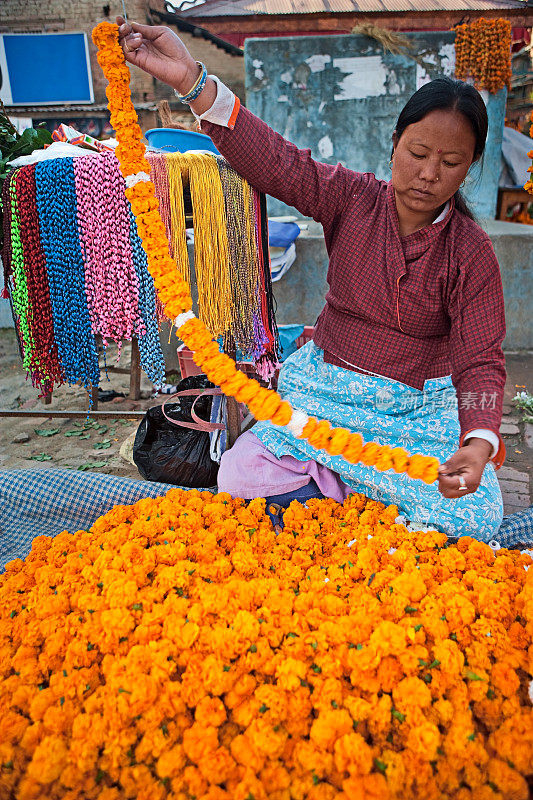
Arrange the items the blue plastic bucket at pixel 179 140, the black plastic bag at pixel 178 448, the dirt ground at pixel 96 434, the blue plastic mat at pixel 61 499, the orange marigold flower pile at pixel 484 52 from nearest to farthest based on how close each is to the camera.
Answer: the blue plastic mat at pixel 61 499 < the black plastic bag at pixel 178 448 < the blue plastic bucket at pixel 179 140 < the dirt ground at pixel 96 434 < the orange marigold flower pile at pixel 484 52

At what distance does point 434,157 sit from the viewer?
193cm

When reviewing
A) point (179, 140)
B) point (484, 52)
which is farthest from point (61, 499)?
point (484, 52)

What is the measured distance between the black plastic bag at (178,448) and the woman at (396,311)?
34cm

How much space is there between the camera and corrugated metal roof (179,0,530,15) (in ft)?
24.1

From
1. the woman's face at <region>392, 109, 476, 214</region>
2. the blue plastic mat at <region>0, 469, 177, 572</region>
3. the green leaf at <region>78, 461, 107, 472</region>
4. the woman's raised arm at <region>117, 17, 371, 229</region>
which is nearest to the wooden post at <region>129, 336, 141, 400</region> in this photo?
the green leaf at <region>78, 461, 107, 472</region>

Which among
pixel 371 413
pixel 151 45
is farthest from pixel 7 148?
pixel 371 413

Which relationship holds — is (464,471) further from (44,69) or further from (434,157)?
(44,69)

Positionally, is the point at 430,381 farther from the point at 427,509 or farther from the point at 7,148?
the point at 7,148

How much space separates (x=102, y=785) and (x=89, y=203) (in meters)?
2.25

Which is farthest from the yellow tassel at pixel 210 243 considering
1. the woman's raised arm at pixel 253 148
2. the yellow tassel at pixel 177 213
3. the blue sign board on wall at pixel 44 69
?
the blue sign board on wall at pixel 44 69

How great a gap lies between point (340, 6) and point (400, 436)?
7.53m

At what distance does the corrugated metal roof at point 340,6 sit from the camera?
289 inches

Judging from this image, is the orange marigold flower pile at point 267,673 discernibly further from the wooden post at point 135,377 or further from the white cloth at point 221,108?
the wooden post at point 135,377

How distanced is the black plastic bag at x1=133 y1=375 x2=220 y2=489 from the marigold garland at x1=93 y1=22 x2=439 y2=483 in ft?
2.33
